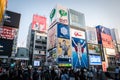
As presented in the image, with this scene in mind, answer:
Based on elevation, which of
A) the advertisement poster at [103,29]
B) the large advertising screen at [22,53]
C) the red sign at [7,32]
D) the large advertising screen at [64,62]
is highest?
the advertisement poster at [103,29]

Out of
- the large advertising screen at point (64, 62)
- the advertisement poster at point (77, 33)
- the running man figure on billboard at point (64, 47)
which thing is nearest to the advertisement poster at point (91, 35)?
the advertisement poster at point (77, 33)

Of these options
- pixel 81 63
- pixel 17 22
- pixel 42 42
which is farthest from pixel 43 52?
pixel 81 63

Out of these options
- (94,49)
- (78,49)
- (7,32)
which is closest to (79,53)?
(78,49)

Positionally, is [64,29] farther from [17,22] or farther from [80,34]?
[17,22]

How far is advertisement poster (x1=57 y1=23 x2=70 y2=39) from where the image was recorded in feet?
100

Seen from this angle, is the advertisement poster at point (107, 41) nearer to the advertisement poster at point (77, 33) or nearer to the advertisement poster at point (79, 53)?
the advertisement poster at point (77, 33)

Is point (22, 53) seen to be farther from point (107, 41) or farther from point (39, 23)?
point (107, 41)

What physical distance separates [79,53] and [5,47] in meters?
23.6

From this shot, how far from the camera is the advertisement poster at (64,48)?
1125 inches

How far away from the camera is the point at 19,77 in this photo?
9.09m

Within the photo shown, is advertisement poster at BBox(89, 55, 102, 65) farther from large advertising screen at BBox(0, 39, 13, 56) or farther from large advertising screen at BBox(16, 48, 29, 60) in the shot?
large advertising screen at BBox(0, 39, 13, 56)

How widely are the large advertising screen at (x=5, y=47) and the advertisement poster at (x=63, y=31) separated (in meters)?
17.9

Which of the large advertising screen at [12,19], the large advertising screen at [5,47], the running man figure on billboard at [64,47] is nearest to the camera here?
the running man figure on billboard at [64,47]

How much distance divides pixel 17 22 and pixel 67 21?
64.9ft
